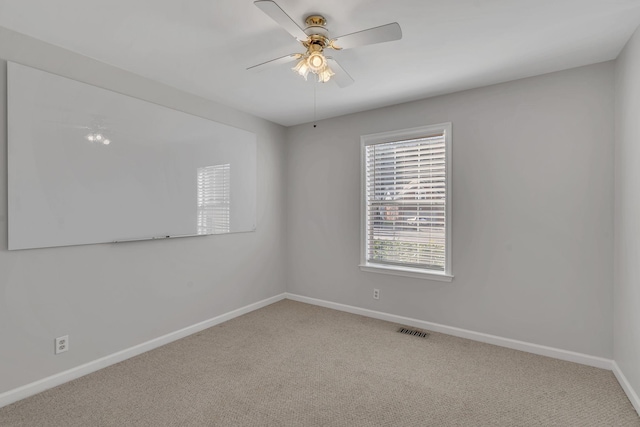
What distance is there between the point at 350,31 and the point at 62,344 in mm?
3089

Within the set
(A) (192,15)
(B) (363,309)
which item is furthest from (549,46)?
(B) (363,309)

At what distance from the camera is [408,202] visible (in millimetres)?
3461

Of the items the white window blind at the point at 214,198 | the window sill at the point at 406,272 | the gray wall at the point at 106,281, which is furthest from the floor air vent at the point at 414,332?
the white window blind at the point at 214,198

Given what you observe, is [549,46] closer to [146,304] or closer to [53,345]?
[146,304]

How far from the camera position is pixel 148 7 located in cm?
183

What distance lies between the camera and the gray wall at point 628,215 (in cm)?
203

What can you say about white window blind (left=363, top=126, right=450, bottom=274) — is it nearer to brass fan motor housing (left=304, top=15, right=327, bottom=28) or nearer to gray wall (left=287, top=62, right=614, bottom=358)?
gray wall (left=287, top=62, right=614, bottom=358)

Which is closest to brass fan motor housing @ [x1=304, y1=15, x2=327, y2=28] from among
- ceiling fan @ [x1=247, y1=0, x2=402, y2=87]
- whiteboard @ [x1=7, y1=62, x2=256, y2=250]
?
ceiling fan @ [x1=247, y1=0, x2=402, y2=87]

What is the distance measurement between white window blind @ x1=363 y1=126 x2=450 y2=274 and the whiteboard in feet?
5.63

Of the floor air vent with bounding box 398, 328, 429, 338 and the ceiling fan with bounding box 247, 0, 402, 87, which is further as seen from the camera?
the floor air vent with bounding box 398, 328, 429, 338

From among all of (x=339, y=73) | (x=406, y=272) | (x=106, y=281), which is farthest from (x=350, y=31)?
(x=106, y=281)

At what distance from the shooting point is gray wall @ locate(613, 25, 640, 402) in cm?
203

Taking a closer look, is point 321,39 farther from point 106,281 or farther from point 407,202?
point 106,281

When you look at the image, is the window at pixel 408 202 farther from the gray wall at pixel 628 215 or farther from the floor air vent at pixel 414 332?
the gray wall at pixel 628 215
